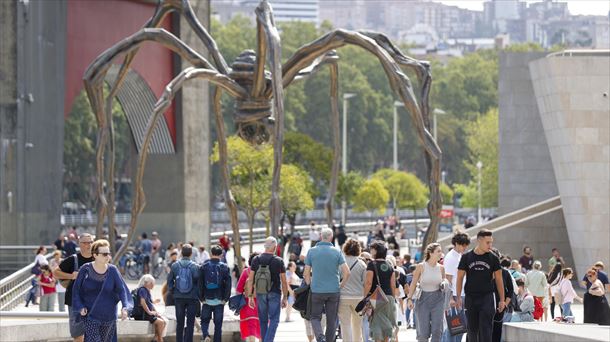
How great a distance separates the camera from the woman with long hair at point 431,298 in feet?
67.3

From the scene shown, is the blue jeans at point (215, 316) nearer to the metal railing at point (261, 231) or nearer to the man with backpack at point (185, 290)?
the man with backpack at point (185, 290)

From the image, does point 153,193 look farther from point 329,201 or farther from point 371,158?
point 371,158

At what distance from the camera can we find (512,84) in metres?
60.2

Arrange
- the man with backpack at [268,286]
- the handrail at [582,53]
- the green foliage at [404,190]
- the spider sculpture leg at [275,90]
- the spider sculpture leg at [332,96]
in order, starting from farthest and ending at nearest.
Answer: the green foliage at [404,190]
the handrail at [582,53]
the spider sculpture leg at [332,96]
the spider sculpture leg at [275,90]
the man with backpack at [268,286]

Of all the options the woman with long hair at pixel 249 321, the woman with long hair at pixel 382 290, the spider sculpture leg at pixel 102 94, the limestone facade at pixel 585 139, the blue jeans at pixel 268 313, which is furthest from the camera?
the limestone facade at pixel 585 139

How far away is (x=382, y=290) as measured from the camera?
69.2 ft

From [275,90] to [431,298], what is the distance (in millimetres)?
5990

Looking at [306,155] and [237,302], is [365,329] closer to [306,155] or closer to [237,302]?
[237,302]

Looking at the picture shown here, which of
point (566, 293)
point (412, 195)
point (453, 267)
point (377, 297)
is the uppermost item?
point (412, 195)

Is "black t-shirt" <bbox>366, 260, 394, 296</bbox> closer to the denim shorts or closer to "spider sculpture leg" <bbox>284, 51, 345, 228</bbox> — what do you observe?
the denim shorts

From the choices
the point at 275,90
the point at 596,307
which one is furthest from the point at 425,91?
the point at 596,307

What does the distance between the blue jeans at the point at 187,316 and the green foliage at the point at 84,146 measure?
2712 inches

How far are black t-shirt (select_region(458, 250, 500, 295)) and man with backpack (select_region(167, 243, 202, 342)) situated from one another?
493 cm

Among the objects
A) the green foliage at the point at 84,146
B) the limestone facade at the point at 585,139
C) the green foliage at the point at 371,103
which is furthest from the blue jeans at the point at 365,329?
the green foliage at the point at 371,103
